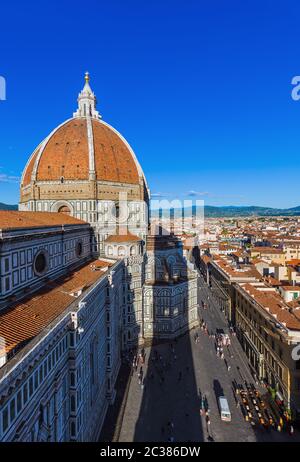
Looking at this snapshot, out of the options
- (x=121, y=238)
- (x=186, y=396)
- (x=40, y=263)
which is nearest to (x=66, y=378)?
(x=40, y=263)

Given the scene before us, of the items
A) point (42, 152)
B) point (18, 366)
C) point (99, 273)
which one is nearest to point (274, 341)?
point (99, 273)

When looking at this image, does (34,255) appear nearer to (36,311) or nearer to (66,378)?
(36,311)

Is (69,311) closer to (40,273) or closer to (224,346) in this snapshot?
(40,273)

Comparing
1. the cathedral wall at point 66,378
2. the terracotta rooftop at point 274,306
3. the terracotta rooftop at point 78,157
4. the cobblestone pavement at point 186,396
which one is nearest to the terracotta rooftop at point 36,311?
the cathedral wall at point 66,378

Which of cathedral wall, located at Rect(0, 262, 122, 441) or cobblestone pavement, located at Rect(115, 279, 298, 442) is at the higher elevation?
cathedral wall, located at Rect(0, 262, 122, 441)

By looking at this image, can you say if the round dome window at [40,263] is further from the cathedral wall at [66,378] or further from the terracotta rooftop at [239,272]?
the terracotta rooftop at [239,272]

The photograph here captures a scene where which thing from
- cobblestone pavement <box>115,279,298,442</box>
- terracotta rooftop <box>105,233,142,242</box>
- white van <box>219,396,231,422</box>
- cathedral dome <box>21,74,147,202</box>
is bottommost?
cobblestone pavement <box>115,279,298,442</box>

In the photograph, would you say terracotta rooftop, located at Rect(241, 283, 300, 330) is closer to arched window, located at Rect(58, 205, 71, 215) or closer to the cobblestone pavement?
the cobblestone pavement

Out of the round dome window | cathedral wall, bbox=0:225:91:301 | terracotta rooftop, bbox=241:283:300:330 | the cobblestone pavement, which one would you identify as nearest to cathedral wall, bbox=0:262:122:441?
the cobblestone pavement
